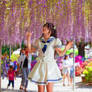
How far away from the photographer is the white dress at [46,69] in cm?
303

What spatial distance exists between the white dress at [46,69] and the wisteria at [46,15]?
874 millimetres

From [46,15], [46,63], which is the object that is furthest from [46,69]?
[46,15]

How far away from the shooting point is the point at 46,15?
384 cm

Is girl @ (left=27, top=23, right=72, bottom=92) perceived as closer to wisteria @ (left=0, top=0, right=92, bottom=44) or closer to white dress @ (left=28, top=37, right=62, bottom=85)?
white dress @ (left=28, top=37, right=62, bottom=85)

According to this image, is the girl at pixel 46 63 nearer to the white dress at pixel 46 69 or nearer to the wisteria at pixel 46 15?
the white dress at pixel 46 69

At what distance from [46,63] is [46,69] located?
2.6 inches

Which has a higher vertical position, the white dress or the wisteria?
the wisteria

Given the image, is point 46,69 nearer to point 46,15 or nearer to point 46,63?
point 46,63

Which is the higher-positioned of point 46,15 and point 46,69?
point 46,15

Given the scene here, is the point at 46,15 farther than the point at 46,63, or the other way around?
the point at 46,15

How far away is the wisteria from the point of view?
3936 millimetres

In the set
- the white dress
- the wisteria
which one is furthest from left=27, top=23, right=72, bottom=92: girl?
the wisteria

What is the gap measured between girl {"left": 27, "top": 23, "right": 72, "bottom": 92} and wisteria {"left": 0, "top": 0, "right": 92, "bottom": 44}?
795mm

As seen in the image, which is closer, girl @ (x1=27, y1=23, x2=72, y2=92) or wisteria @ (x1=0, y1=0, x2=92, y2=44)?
girl @ (x1=27, y1=23, x2=72, y2=92)
